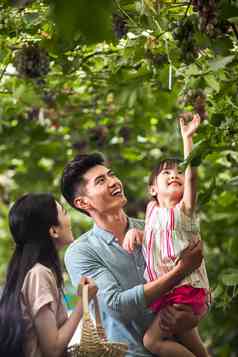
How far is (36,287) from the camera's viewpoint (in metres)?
2.17

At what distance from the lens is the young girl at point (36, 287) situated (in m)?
2.11

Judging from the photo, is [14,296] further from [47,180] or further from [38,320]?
[47,180]

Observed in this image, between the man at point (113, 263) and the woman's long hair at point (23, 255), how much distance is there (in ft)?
0.27

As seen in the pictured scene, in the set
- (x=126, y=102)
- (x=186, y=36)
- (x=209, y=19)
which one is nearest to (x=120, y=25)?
(x=186, y=36)

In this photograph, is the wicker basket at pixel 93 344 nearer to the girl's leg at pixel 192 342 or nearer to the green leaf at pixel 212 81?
the girl's leg at pixel 192 342

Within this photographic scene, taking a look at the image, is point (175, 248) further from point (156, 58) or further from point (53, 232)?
point (156, 58)

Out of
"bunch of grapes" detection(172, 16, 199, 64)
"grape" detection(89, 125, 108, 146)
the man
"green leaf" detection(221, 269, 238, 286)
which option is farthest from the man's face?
"grape" detection(89, 125, 108, 146)

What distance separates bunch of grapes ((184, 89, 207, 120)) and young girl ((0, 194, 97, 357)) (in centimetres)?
67

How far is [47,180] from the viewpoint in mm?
5469

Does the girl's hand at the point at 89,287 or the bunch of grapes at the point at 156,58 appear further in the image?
the bunch of grapes at the point at 156,58

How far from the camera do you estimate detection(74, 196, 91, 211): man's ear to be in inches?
92.6

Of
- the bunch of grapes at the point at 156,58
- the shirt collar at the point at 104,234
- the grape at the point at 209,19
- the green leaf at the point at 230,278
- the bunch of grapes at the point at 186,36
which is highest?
the grape at the point at 209,19

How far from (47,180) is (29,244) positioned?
320 cm

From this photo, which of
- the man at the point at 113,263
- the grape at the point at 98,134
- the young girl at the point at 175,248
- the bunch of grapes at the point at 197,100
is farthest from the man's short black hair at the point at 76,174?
the grape at the point at 98,134
